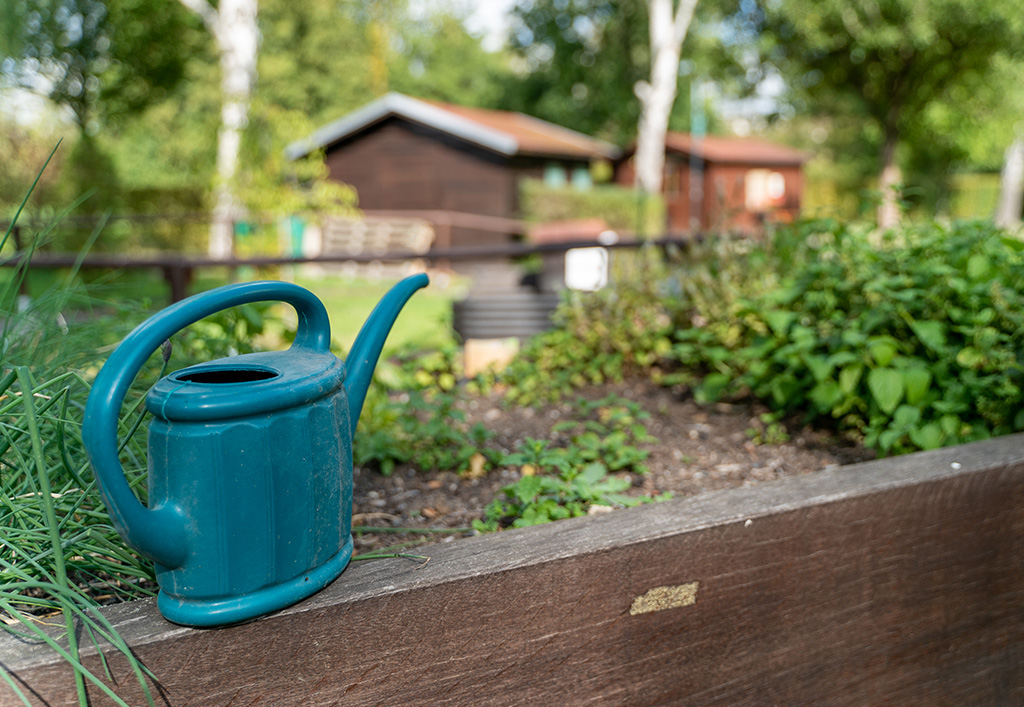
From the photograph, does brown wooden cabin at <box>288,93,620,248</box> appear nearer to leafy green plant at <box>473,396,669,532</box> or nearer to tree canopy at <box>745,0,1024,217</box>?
tree canopy at <box>745,0,1024,217</box>

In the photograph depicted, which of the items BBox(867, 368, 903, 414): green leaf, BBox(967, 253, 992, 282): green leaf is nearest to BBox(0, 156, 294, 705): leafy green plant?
BBox(867, 368, 903, 414): green leaf

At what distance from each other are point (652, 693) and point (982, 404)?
122 cm

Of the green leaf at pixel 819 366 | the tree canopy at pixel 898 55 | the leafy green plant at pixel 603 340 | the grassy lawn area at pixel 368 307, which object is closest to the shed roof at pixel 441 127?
the grassy lawn area at pixel 368 307

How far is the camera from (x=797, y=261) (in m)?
2.96

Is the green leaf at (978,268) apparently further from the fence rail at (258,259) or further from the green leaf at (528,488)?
the fence rail at (258,259)

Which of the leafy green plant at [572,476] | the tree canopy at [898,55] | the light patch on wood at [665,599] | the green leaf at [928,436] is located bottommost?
the light patch on wood at [665,599]

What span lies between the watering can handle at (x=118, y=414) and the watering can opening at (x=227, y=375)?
10 centimetres

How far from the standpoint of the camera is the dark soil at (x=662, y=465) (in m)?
1.81

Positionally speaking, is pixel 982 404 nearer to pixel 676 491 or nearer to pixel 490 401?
pixel 676 491

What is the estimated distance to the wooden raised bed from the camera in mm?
1011

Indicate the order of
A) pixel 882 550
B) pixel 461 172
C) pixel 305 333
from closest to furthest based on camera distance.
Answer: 1. pixel 305 333
2. pixel 882 550
3. pixel 461 172

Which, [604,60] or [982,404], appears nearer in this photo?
[982,404]

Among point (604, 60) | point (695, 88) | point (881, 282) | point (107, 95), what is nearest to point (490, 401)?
point (881, 282)

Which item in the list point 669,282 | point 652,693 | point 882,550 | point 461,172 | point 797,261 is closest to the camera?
point 652,693
